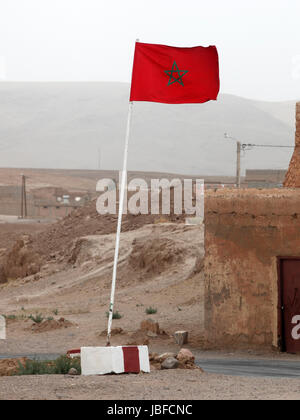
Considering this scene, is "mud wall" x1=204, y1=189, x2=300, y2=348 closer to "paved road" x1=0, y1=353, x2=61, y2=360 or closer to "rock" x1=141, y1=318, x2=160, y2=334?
"rock" x1=141, y1=318, x2=160, y2=334

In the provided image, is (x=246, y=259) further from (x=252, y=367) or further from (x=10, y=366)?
(x=10, y=366)

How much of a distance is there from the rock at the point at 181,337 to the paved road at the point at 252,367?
251cm

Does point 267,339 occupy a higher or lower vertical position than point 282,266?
lower

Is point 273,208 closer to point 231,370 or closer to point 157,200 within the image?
point 231,370

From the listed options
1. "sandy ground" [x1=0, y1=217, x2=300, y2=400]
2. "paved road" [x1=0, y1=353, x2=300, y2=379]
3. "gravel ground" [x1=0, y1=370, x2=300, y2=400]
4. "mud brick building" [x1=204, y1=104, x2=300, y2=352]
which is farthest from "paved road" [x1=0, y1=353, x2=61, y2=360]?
"gravel ground" [x1=0, y1=370, x2=300, y2=400]

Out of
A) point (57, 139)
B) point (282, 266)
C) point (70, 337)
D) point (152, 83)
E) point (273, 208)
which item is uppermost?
point (57, 139)

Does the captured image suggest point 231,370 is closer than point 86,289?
Yes

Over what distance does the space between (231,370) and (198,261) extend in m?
15.0

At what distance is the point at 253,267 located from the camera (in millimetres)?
17938

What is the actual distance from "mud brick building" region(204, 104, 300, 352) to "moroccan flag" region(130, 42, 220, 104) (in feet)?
10.9

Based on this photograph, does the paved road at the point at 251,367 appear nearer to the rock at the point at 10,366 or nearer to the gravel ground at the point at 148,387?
the rock at the point at 10,366

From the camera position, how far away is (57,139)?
19838 cm

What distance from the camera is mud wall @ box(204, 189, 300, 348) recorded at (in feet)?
58.1
